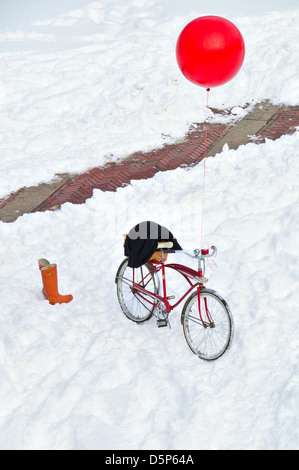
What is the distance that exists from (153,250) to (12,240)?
2134mm

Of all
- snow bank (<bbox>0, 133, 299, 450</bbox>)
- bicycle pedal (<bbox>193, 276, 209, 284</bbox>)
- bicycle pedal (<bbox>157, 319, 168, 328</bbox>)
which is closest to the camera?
snow bank (<bbox>0, 133, 299, 450</bbox>)

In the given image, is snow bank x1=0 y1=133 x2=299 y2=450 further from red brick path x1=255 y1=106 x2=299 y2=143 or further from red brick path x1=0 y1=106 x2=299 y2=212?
red brick path x1=255 y1=106 x2=299 y2=143

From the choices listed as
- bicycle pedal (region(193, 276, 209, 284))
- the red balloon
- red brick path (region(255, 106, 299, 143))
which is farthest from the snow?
the red balloon

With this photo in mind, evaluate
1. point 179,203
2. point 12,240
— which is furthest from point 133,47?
point 12,240

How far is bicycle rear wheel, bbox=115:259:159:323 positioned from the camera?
4371mm

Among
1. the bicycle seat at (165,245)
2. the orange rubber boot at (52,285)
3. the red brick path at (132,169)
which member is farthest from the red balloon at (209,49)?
the red brick path at (132,169)

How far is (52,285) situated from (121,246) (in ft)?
3.46

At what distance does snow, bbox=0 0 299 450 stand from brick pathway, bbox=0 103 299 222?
258mm

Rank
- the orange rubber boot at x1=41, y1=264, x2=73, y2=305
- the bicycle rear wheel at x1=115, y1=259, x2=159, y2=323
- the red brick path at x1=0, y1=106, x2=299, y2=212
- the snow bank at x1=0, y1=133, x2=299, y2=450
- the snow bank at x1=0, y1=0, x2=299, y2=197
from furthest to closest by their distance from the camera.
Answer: the snow bank at x1=0, y1=0, x2=299, y2=197
the red brick path at x1=0, y1=106, x2=299, y2=212
the orange rubber boot at x1=41, y1=264, x2=73, y2=305
the bicycle rear wheel at x1=115, y1=259, x2=159, y2=323
the snow bank at x1=0, y1=133, x2=299, y2=450

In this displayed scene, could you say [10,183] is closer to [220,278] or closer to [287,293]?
[220,278]

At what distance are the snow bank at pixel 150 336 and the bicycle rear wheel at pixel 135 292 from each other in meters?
0.10

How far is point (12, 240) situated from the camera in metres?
5.52

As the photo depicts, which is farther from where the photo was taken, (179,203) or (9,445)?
(179,203)

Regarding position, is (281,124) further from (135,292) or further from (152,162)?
(135,292)
